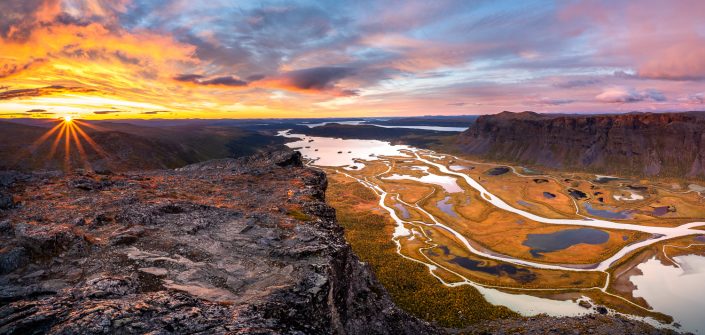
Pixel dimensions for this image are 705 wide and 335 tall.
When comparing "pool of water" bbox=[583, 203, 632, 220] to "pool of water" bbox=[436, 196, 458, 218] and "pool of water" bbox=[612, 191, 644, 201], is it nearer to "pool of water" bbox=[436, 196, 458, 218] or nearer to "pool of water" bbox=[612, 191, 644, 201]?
"pool of water" bbox=[612, 191, 644, 201]

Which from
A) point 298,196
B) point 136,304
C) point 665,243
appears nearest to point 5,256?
point 136,304

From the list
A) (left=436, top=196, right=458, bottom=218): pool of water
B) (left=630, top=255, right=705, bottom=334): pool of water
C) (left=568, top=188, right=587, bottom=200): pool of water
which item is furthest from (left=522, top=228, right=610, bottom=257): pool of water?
(left=568, top=188, right=587, bottom=200): pool of water

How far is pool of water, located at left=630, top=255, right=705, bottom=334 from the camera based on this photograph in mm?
61188

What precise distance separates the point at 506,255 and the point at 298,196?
68.2 m

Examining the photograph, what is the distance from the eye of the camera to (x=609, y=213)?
128875 mm

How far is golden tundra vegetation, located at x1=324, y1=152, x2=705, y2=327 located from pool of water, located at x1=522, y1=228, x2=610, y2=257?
43.8 inches

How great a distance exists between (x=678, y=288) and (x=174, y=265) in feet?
317

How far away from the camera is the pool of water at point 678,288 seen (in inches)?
2409

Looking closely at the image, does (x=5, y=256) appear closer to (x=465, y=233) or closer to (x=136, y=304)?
(x=136, y=304)

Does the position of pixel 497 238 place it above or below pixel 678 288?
above

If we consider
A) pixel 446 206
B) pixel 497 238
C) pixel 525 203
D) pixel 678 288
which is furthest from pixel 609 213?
pixel 678 288

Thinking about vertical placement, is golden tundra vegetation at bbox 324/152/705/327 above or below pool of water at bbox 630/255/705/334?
above

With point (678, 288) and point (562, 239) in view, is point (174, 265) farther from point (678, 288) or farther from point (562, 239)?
point (562, 239)

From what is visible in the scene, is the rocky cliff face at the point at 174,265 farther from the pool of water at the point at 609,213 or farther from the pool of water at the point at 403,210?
the pool of water at the point at 609,213
